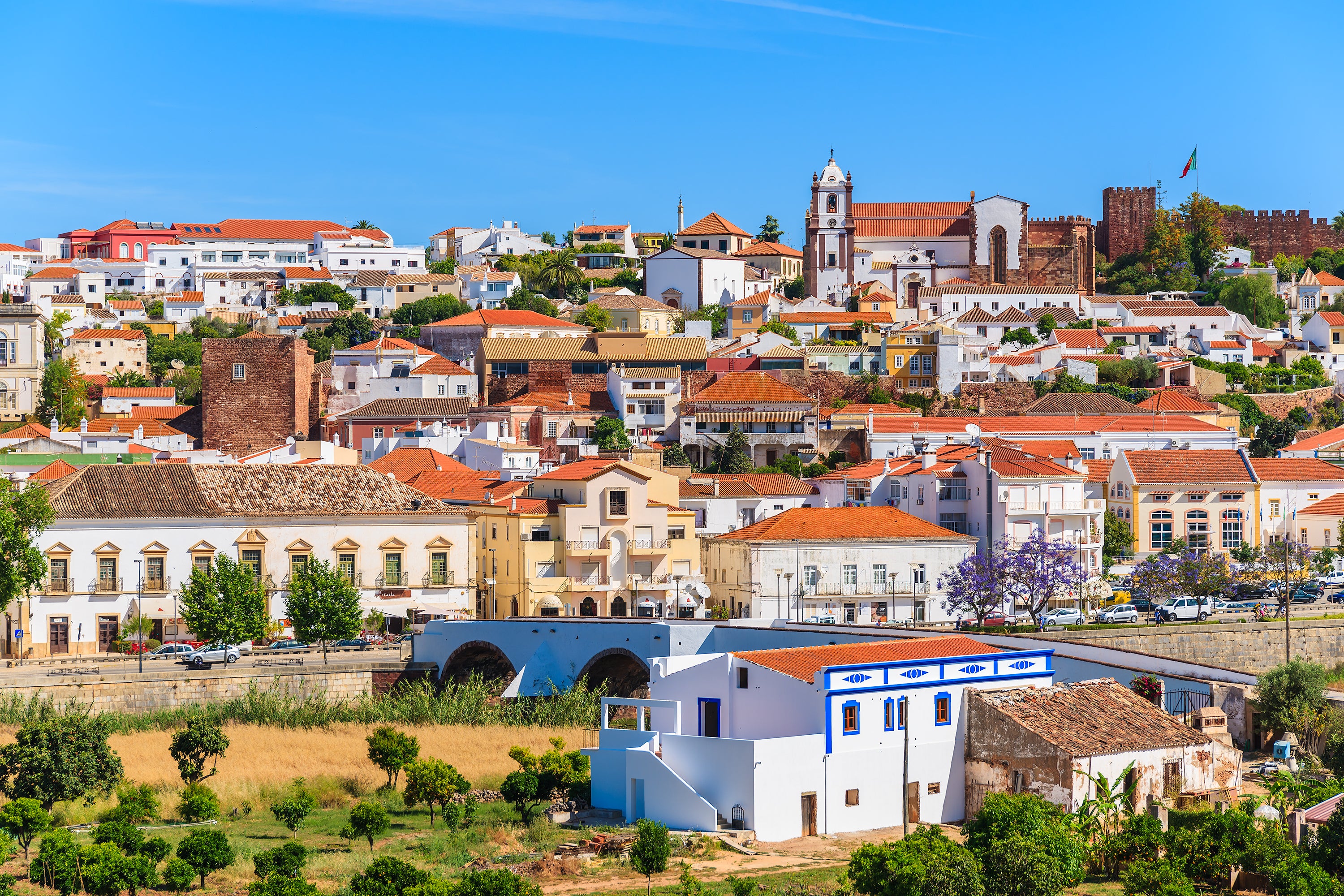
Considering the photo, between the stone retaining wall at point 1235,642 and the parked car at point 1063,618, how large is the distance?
1375 millimetres

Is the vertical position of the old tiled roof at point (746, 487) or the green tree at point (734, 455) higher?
the green tree at point (734, 455)

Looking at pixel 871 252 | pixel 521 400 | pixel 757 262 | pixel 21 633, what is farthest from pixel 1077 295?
pixel 21 633

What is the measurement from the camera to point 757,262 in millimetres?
115562

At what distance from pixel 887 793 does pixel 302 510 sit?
72.0ft

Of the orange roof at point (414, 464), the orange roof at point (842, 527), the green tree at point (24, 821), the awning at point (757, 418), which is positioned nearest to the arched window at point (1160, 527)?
the orange roof at point (842, 527)

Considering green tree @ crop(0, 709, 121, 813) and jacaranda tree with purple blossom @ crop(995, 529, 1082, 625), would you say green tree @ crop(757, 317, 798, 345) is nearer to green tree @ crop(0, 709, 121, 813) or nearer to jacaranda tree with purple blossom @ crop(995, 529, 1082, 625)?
jacaranda tree with purple blossom @ crop(995, 529, 1082, 625)

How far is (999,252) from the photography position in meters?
109

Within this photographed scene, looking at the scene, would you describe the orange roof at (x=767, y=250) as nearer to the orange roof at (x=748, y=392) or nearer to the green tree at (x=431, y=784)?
the orange roof at (x=748, y=392)

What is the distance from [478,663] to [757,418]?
32560 mm

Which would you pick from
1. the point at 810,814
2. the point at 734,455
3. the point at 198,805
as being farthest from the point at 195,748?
the point at 734,455

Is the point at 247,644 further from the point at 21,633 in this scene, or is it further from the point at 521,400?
the point at 521,400

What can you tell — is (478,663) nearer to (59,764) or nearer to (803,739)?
(59,764)

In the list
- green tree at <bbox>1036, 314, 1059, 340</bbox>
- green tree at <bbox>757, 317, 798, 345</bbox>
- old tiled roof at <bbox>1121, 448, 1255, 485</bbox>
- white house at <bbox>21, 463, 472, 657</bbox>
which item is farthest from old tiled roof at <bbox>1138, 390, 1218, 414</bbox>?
white house at <bbox>21, 463, 472, 657</bbox>

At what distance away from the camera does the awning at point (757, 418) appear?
76.2 metres
